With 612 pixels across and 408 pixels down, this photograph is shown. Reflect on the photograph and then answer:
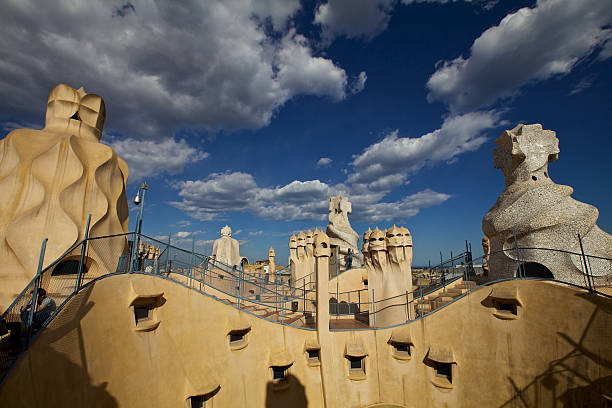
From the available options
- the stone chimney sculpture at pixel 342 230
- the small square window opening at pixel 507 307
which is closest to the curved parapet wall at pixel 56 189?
the small square window opening at pixel 507 307

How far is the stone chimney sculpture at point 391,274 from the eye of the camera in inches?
411

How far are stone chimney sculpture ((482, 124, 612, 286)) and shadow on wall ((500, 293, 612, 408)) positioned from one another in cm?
240

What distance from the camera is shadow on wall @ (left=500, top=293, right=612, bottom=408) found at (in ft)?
22.8

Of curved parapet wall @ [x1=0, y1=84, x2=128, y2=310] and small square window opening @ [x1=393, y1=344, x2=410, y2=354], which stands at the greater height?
curved parapet wall @ [x1=0, y1=84, x2=128, y2=310]

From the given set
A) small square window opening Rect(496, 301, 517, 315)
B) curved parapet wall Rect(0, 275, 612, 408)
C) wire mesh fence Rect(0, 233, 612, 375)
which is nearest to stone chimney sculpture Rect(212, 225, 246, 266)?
wire mesh fence Rect(0, 233, 612, 375)

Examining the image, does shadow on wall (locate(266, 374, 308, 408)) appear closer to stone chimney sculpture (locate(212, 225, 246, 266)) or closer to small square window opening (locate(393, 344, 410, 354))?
small square window opening (locate(393, 344, 410, 354))


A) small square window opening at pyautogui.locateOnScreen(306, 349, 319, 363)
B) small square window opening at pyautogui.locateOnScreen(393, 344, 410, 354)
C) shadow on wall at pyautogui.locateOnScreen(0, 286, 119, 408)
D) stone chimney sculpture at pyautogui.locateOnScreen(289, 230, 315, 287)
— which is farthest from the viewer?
stone chimney sculpture at pyautogui.locateOnScreen(289, 230, 315, 287)

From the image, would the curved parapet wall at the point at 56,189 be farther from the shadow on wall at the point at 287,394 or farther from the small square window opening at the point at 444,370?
the small square window opening at the point at 444,370

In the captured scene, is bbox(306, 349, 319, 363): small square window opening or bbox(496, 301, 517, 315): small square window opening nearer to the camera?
bbox(496, 301, 517, 315): small square window opening

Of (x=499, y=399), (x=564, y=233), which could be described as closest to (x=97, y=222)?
(x=499, y=399)

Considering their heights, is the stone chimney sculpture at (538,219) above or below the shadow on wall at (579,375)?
above

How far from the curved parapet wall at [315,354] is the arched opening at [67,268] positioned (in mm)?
3320

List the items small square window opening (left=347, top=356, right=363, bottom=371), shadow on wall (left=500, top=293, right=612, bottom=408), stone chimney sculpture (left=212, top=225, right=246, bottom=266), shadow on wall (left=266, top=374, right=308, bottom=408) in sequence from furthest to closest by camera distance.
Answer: stone chimney sculpture (left=212, top=225, right=246, bottom=266)
small square window opening (left=347, top=356, right=363, bottom=371)
shadow on wall (left=266, top=374, right=308, bottom=408)
shadow on wall (left=500, top=293, right=612, bottom=408)

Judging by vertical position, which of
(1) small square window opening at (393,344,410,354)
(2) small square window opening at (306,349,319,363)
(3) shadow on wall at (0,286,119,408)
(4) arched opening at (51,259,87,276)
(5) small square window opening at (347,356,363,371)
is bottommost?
(5) small square window opening at (347,356,363,371)
